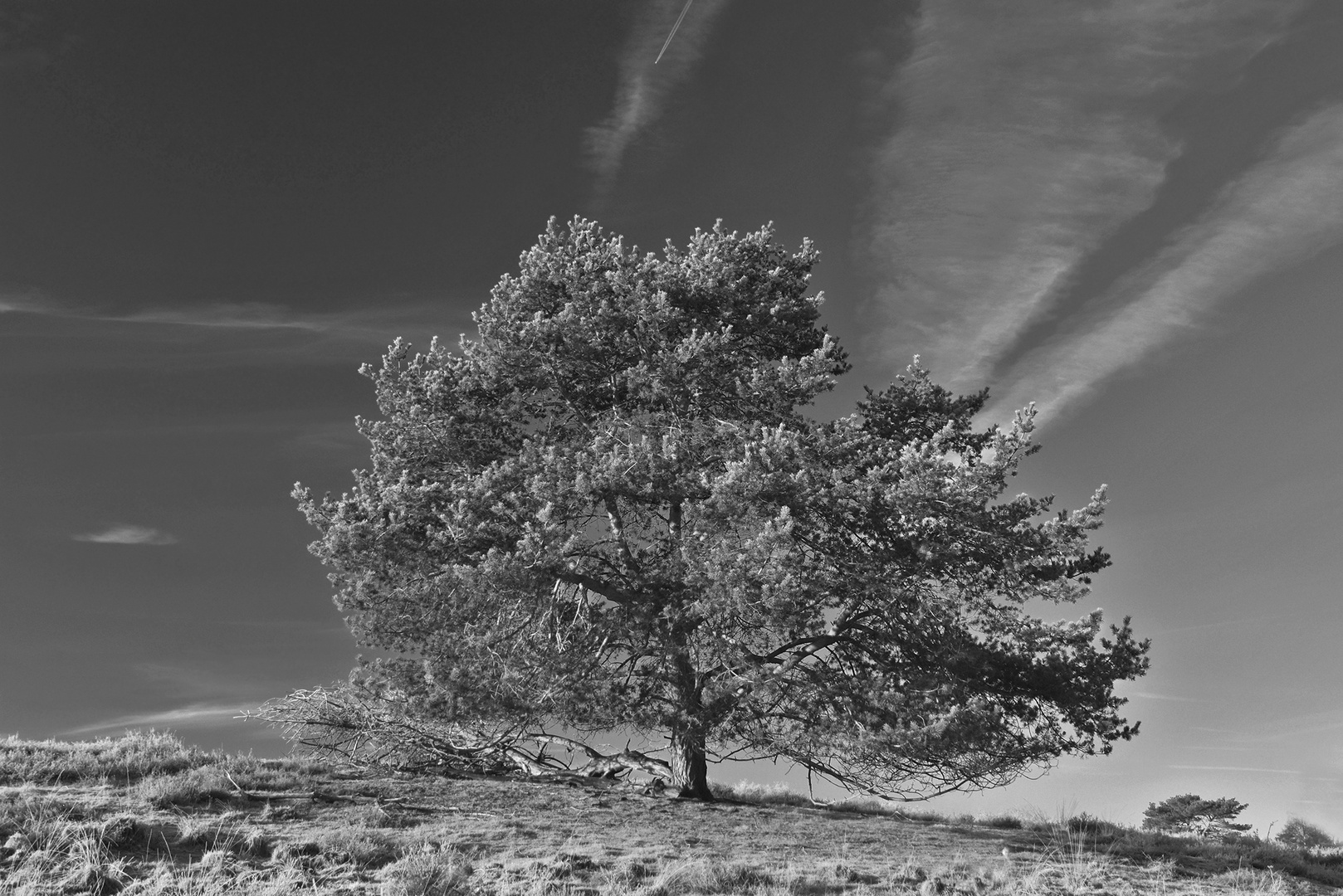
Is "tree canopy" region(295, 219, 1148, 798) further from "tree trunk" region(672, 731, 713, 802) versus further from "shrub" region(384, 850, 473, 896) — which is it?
"shrub" region(384, 850, 473, 896)

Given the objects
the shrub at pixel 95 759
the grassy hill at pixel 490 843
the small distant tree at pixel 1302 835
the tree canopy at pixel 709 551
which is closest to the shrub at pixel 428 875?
the grassy hill at pixel 490 843

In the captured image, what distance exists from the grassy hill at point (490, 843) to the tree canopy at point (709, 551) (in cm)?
144

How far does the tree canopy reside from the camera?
1510 cm

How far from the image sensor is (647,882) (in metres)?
10.5

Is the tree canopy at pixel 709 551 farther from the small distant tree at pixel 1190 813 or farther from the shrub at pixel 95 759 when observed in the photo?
the small distant tree at pixel 1190 813

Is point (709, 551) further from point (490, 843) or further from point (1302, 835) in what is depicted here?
point (1302, 835)

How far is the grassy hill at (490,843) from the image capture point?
33.6ft

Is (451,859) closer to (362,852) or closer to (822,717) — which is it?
(362,852)

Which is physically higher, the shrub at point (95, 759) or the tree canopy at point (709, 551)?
the tree canopy at point (709, 551)

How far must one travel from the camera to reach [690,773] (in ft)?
57.7

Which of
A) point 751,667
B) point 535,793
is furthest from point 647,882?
point 535,793

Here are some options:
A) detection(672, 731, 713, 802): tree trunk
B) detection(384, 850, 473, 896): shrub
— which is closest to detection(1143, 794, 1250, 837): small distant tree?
detection(672, 731, 713, 802): tree trunk

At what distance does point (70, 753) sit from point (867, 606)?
1432 centimetres

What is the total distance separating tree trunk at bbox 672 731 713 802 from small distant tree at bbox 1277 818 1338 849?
43.8 ft
